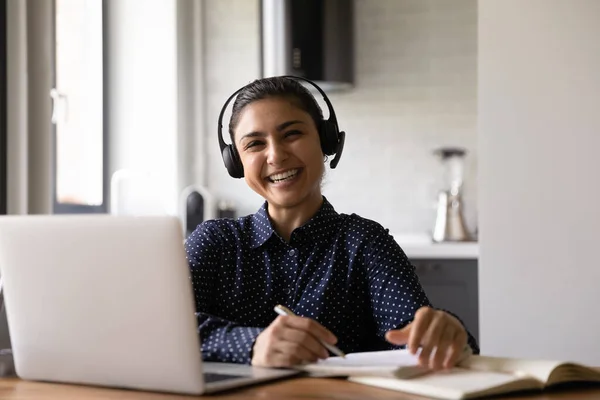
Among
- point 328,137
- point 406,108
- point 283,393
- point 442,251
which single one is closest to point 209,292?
point 328,137

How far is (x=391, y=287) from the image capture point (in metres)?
1.67

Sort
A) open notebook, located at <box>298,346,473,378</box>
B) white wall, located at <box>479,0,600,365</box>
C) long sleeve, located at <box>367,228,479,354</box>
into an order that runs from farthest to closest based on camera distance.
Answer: white wall, located at <box>479,0,600,365</box>
long sleeve, located at <box>367,228,479,354</box>
open notebook, located at <box>298,346,473,378</box>

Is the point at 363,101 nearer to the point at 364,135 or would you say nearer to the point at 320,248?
the point at 364,135

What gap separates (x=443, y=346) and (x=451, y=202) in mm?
2481

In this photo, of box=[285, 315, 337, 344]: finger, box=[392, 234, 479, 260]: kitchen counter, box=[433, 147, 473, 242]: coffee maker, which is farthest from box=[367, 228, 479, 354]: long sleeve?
box=[433, 147, 473, 242]: coffee maker

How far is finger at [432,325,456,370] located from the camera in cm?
126

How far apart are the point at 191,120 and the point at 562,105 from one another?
186 cm

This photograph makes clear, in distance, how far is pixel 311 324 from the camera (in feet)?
4.14

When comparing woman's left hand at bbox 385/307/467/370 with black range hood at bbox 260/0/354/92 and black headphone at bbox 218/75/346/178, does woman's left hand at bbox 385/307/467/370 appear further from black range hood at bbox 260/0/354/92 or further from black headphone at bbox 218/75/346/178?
black range hood at bbox 260/0/354/92

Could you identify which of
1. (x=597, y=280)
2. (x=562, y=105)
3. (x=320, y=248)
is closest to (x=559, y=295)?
(x=597, y=280)

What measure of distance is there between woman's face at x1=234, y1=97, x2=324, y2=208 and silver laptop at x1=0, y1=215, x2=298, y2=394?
21.9 inches

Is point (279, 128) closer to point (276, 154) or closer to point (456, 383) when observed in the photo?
point (276, 154)

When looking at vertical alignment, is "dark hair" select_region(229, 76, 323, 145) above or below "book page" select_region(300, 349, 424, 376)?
above

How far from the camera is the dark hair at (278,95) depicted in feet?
6.06
